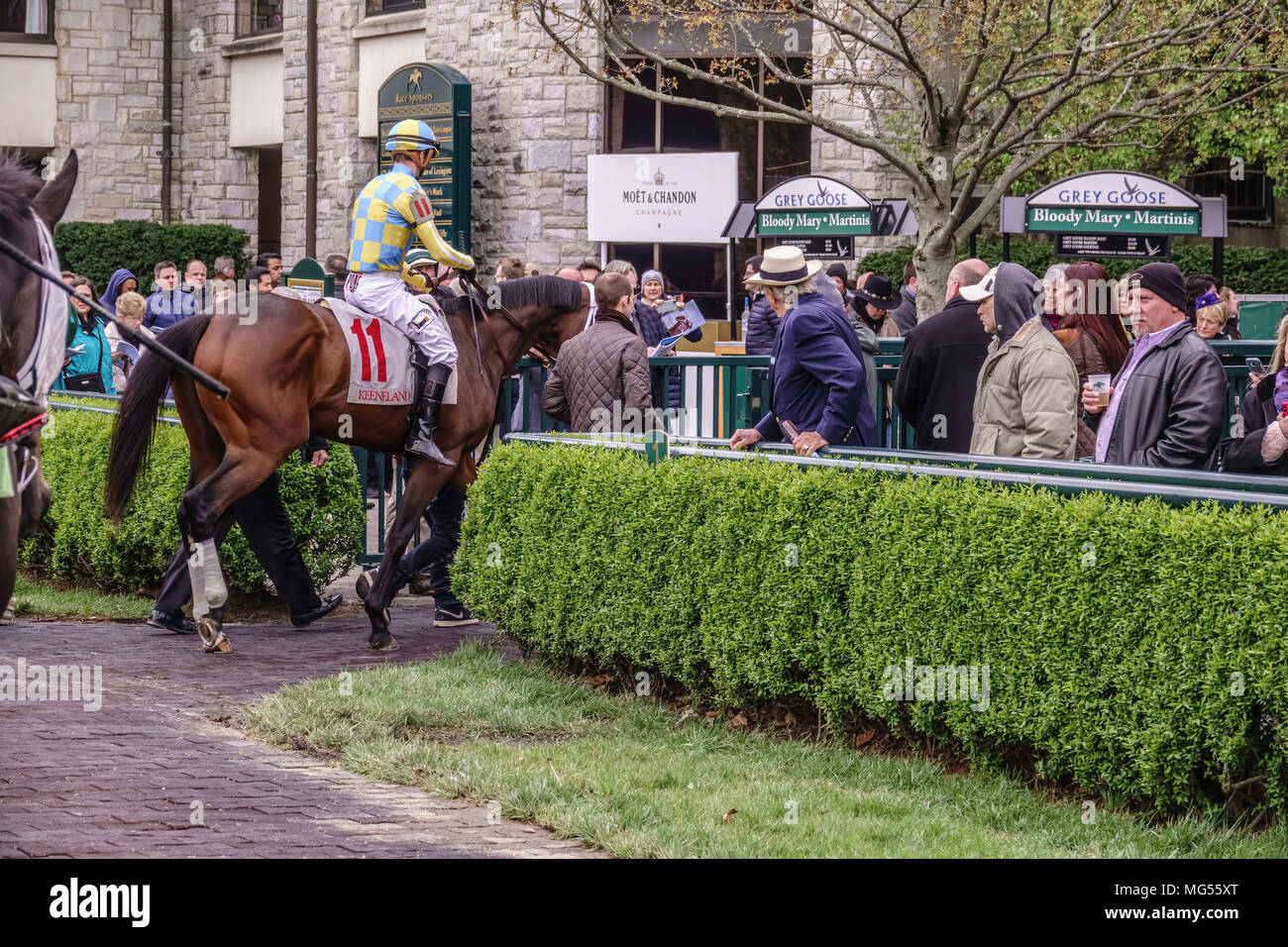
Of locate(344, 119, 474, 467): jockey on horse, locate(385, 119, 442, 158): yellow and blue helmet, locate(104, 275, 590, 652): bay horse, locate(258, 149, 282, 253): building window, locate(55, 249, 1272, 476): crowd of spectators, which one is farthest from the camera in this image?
locate(258, 149, 282, 253): building window

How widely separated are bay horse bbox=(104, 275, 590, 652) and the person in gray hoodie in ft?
11.3

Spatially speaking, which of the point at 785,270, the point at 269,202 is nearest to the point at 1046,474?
the point at 785,270

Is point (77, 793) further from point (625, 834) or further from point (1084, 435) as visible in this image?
point (1084, 435)

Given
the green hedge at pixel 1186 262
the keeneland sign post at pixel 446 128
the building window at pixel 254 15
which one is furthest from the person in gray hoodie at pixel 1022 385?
the building window at pixel 254 15

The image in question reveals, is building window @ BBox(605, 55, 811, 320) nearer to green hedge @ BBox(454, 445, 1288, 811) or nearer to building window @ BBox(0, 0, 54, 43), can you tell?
building window @ BBox(0, 0, 54, 43)

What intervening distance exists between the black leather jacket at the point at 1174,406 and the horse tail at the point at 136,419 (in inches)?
209

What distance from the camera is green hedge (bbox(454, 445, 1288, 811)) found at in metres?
5.78

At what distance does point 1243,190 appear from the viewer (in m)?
28.0

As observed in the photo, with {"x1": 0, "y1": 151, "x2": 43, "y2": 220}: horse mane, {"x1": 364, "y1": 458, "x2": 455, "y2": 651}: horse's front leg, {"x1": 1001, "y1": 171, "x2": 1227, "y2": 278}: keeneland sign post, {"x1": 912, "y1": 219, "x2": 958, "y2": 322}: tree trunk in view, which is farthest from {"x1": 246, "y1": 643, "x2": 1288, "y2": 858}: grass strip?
{"x1": 1001, "y1": 171, "x2": 1227, "y2": 278}: keeneland sign post

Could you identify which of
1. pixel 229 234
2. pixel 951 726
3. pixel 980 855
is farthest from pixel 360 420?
pixel 229 234

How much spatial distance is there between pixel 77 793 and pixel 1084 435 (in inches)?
230

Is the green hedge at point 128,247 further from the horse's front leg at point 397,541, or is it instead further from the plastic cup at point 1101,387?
the plastic cup at point 1101,387

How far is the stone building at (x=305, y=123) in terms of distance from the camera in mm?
25078
